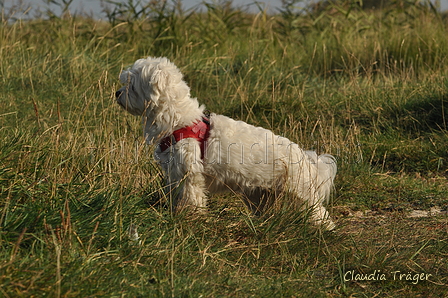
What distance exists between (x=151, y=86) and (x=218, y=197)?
133 centimetres

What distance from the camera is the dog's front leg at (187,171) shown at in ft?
13.2

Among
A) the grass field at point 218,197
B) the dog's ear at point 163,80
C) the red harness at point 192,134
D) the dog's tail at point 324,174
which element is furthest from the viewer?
the dog's tail at point 324,174

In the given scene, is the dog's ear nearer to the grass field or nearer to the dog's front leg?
the dog's front leg

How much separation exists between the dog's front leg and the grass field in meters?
0.16

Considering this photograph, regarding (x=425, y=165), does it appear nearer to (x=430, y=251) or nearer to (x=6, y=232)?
(x=430, y=251)

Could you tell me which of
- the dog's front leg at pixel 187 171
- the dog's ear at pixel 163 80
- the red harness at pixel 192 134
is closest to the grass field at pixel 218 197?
the dog's front leg at pixel 187 171

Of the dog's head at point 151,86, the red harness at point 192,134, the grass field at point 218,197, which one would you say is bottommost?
the grass field at point 218,197

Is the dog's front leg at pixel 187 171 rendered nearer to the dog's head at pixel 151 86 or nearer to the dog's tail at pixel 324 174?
the dog's head at pixel 151 86

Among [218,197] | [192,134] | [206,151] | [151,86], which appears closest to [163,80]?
[151,86]

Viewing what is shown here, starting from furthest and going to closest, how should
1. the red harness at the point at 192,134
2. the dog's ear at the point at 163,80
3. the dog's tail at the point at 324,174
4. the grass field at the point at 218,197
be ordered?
the dog's tail at the point at 324,174 < the red harness at the point at 192,134 < the dog's ear at the point at 163,80 < the grass field at the point at 218,197

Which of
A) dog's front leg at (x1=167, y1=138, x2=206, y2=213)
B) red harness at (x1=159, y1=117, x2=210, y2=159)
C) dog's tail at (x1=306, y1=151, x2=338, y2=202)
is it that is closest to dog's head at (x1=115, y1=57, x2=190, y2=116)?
red harness at (x1=159, y1=117, x2=210, y2=159)

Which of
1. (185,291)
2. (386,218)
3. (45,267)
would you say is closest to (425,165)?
(386,218)

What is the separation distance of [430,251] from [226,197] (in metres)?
1.83

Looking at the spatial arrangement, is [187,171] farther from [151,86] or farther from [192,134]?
[151,86]
